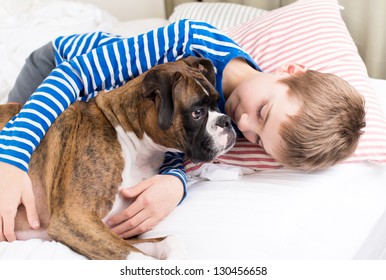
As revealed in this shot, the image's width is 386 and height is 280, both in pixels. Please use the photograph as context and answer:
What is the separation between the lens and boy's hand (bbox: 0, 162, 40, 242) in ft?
5.07

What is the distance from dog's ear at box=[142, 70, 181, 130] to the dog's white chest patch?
0.65 feet

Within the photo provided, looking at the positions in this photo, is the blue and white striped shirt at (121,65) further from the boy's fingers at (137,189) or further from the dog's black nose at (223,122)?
the dog's black nose at (223,122)

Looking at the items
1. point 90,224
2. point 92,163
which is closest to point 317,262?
point 90,224

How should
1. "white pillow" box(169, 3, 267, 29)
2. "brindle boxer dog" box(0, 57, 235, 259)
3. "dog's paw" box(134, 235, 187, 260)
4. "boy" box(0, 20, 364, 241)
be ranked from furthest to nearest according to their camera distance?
1. "white pillow" box(169, 3, 267, 29)
2. "boy" box(0, 20, 364, 241)
3. "brindle boxer dog" box(0, 57, 235, 259)
4. "dog's paw" box(134, 235, 187, 260)

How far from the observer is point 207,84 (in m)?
1.68

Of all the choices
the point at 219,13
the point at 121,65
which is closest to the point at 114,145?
the point at 121,65

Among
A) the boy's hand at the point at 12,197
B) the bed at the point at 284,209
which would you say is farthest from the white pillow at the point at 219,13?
the boy's hand at the point at 12,197

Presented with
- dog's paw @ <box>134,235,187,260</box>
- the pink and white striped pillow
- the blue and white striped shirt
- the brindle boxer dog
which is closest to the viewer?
dog's paw @ <box>134,235,187,260</box>

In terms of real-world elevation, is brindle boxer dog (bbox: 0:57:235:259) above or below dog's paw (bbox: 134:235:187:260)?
above

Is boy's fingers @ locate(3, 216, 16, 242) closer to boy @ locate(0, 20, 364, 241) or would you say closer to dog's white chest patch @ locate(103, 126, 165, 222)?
boy @ locate(0, 20, 364, 241)

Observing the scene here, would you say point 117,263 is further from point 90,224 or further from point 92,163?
point 92,163

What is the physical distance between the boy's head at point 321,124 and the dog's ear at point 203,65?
12.6 inches

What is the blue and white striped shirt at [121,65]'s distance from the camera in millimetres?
1702

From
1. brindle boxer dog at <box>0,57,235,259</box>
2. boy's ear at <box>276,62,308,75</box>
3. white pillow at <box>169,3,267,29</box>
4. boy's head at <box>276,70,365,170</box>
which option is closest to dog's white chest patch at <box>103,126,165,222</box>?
brindle boxer dog at <box>0,57,235,259</box>
